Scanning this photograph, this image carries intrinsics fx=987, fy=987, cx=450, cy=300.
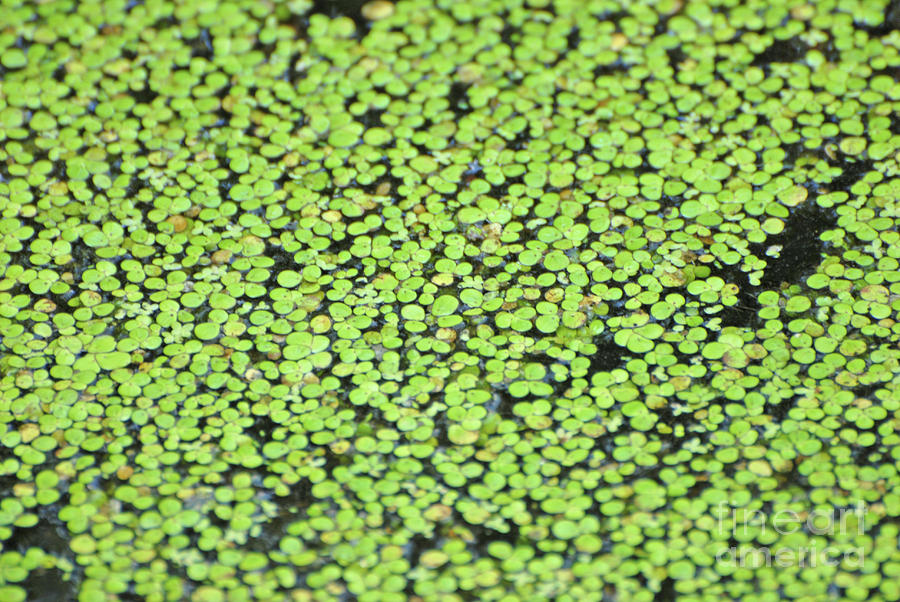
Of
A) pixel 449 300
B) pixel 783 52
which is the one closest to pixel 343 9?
pixel 449 300

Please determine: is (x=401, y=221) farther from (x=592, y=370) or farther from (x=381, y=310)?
(x=592, y=370)

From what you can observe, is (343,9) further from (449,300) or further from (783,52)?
(783,52)

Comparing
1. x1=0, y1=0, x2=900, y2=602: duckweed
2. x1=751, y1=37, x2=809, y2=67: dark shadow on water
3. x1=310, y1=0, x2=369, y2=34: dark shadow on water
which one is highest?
x1=310, y1=0, x2=369, y2=34: dark shadow on water

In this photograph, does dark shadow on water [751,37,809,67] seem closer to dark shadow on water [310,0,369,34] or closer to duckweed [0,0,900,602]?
duckweed [0,0,900,602]

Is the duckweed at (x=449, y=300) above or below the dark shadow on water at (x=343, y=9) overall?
below

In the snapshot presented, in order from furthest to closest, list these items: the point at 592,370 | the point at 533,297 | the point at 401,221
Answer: the point at 401,221 → the point at 533,297 → the point at 592,370

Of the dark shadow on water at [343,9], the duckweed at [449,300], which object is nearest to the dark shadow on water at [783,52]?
the duckweed at [449,300]

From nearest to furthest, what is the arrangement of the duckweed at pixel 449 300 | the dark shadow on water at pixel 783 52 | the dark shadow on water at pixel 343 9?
the duckweed at pixel 449 300 → the dark shadow on water at pixel 783 52 → the dark shadow on water at pixel 343 9

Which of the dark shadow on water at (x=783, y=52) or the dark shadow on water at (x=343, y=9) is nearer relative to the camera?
the dark shadow on water at (x=783, y=52)

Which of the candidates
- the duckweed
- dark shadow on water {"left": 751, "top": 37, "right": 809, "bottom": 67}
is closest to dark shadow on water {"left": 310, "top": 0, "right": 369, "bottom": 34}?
the duckweed

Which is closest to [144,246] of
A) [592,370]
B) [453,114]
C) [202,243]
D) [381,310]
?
[202,243]

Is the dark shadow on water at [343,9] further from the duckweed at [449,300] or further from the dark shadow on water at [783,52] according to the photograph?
the dark shadow on water at [783,52]
